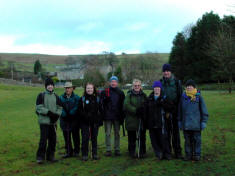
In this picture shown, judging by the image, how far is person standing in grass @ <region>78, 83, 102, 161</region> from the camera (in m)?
7.90

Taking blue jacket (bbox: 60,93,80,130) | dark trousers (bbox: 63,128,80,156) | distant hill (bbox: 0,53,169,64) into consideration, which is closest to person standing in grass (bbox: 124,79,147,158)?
blue jacket (bbox: 60,93,80,130)

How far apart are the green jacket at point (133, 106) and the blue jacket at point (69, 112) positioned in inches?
61.4

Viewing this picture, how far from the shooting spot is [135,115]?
7.93 meters

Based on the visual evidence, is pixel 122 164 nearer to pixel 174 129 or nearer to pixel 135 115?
pixel 135 115

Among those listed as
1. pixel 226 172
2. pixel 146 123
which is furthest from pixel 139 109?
pixel 226 172

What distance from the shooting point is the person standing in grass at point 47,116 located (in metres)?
7.62

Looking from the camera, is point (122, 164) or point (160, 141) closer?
point (122, 164)

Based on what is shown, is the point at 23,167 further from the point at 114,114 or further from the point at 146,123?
the point at 146,123

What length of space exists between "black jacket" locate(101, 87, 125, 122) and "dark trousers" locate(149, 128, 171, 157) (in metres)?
1.22

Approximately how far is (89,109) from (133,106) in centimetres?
130

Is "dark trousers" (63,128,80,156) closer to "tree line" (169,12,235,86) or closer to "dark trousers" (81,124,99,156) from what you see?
"dark trousers" (81,124,99,156)

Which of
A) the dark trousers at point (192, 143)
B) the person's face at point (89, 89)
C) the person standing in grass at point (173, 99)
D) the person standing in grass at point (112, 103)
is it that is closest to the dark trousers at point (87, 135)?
the person standing in grass at point (112, 103)

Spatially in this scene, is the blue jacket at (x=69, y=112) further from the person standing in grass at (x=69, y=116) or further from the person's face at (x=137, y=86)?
the person's face at (x=137, y=86)

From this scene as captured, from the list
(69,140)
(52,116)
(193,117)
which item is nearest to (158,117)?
(193,117)
